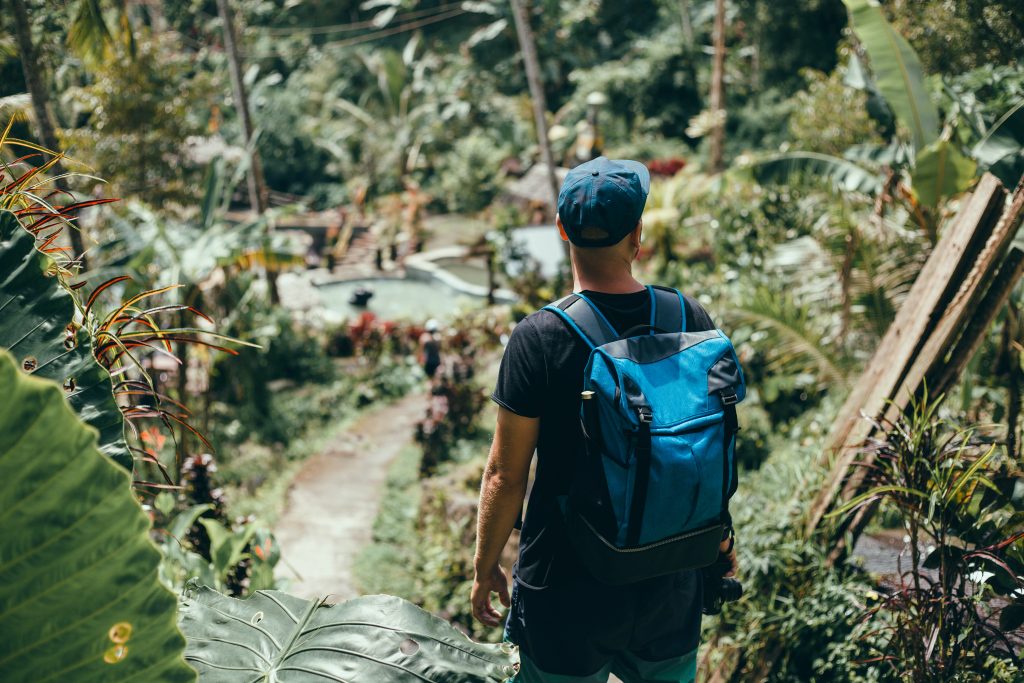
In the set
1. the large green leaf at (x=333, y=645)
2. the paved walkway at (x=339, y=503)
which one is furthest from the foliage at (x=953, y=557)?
the paved walkway at (x=339, y=503)

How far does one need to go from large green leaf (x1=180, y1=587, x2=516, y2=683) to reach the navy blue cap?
89cm

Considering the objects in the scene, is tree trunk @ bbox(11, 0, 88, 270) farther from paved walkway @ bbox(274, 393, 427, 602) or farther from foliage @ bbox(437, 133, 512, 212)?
foliage @ bbox(437, 133, 512, 212)

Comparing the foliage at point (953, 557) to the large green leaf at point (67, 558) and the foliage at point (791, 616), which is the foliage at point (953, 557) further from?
the large green leaf at point (67, 558)

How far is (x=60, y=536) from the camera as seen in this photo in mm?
1027

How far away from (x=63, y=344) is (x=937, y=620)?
2457 millimetres

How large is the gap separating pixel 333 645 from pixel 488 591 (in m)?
0.42

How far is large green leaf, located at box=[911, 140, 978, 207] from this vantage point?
16.1 ft

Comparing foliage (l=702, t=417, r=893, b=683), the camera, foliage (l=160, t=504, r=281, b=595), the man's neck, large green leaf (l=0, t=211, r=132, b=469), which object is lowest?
foliage (l=702, t=417, r=893, b=683)

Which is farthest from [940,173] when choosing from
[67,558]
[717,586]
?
[67,558]

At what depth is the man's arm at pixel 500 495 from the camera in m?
1.76

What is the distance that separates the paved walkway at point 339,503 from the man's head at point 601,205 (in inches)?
175

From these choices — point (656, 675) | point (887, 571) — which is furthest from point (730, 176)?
point (656, 675)

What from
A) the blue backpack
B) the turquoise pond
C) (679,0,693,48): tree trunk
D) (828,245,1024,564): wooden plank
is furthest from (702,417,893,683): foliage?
(679,0,693,48): tree trunk

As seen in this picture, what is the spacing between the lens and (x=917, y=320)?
3.02 m
